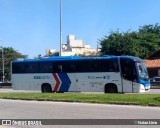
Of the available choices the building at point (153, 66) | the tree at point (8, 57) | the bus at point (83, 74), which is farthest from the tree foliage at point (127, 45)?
the bus at point (83, 74)

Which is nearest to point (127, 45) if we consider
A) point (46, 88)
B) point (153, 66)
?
point (153, 66)

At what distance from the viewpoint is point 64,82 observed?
3306 cm

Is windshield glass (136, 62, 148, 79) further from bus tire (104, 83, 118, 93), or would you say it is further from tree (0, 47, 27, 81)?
tree (0, 47, 27, 81)

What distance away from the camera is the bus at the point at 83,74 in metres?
29.7

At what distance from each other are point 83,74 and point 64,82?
2013mm

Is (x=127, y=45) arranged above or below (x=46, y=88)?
above

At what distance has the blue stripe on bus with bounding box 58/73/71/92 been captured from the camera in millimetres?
32812

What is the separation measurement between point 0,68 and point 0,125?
272 feet

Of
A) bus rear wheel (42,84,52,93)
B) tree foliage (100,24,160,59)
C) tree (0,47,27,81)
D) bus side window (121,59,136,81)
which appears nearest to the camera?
bus side window (121,59,136,81)

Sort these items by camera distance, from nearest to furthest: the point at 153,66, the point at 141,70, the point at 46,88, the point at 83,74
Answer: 1. the point at 141,70
2. the point at 83,74
3. the point at 46,88
4. the point at 153,66

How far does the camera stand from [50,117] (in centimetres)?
1498

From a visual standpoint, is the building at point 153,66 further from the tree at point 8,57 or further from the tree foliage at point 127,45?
the tree at point 8,57

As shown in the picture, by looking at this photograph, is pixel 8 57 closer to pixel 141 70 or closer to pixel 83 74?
pixel 83 74

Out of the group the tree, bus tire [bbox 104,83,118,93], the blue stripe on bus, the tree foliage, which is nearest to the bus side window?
bus tire [bbox 104,83,118,93]
